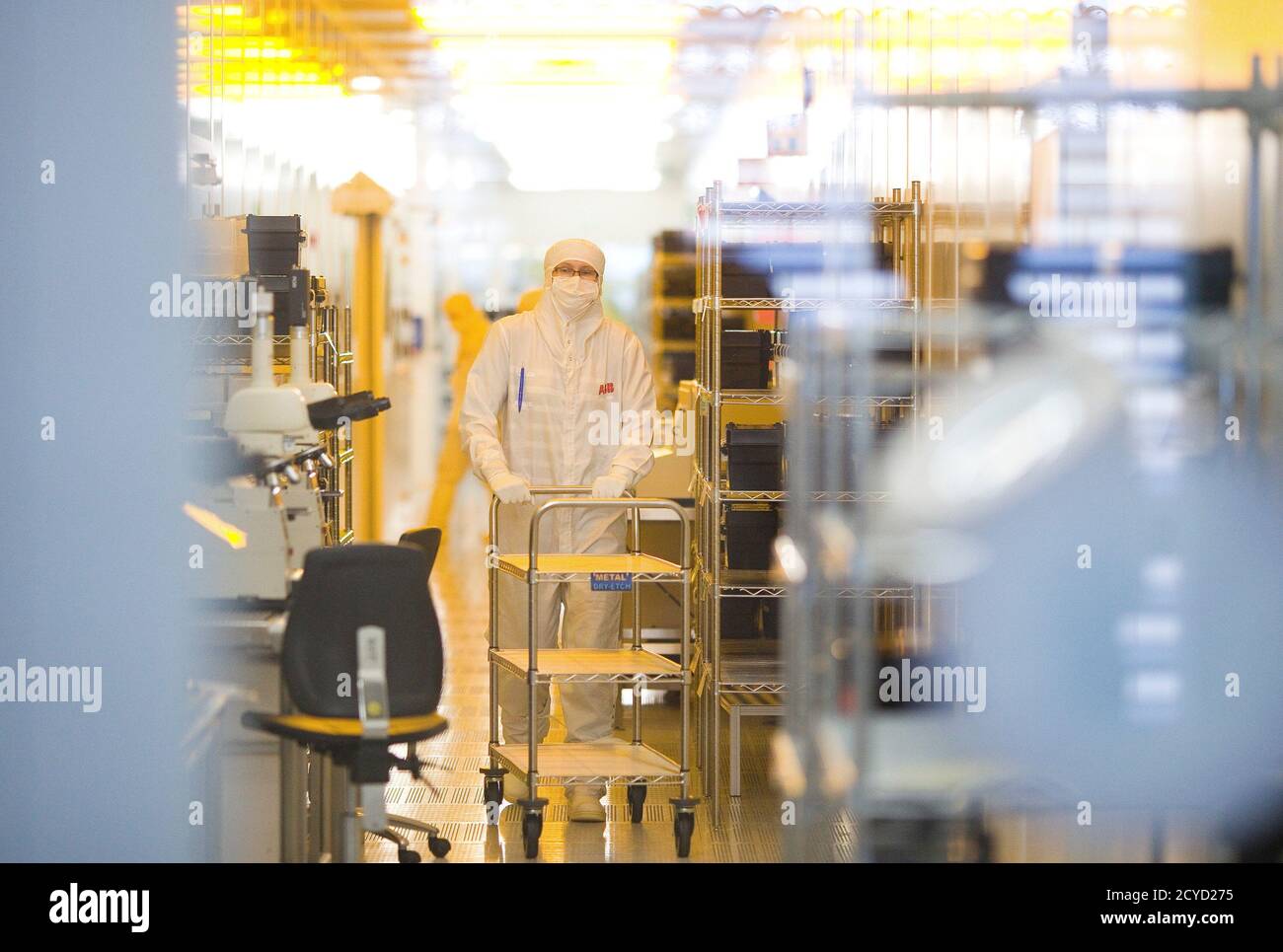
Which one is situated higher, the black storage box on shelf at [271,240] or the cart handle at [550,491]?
the black storage box on shelf at [271,240]

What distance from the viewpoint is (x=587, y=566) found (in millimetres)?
4578

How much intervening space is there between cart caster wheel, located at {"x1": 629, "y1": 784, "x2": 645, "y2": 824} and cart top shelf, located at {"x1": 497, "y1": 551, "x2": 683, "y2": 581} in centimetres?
68

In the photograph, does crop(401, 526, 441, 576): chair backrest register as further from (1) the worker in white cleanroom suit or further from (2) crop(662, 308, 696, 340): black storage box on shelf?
(2) crop(662, 308, 696, 340): black storage box on shelf

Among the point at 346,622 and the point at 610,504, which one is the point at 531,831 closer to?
the point at 610,504

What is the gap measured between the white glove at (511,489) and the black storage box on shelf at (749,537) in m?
0.69

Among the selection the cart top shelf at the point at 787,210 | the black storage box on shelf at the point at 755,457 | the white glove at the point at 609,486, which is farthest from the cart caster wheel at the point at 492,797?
the cart top shelf at the point at 787,210

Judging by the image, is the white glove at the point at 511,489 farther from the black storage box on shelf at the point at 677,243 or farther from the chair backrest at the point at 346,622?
the black storage box on shelf at the point at 677,243

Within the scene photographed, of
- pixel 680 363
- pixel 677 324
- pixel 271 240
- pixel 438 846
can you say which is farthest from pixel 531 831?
pixel 680 363

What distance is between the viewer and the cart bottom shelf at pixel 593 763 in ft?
14.7

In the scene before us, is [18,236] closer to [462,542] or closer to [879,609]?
[879,609]

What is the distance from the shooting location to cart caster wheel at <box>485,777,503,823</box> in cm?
489

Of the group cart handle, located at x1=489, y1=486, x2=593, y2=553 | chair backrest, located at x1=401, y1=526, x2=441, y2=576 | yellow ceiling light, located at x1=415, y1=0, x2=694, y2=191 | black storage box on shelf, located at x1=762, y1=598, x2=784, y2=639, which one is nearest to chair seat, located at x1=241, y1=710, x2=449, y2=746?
chair backrest, located at x1=401, y1=526, x2=441, y2=576

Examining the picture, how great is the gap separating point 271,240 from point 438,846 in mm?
1742
